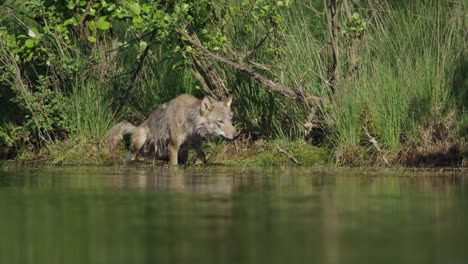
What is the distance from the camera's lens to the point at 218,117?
16000mm

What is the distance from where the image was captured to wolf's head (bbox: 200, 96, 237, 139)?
52.3 feet

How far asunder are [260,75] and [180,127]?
63.7 inches

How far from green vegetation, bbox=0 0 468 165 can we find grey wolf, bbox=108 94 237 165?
367 millimetres

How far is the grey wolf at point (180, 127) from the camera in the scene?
16.1 metres

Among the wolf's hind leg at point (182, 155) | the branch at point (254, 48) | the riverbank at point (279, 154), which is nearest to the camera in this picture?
the riverbank at point (279, 154)

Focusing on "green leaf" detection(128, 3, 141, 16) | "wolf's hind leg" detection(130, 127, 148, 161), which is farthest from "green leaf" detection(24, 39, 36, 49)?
"wolf's hind leg" detection(130, 127, 148, 161)

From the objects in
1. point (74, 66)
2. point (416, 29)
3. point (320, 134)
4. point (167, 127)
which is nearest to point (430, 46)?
point (416, 29)

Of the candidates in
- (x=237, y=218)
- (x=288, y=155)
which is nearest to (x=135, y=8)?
(x=288, y=155)

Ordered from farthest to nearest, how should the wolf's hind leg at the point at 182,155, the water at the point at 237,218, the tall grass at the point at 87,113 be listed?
the wolf's hind leg at the point at 182,155
the tall grass at the point at 87,113
the water at the point at 237,218

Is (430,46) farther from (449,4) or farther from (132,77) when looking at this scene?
(132,77)

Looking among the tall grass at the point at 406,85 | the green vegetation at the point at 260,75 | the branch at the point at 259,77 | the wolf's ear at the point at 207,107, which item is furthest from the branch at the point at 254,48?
the tall grass at the point at 406,85

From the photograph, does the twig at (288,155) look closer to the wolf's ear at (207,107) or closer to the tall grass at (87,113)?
the wolf's ear at (207,107)

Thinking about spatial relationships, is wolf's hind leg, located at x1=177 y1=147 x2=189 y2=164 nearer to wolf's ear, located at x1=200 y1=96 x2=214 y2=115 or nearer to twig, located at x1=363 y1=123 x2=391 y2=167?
wolf's ear, located at x1=200 y1=96 x2=214 y2=115

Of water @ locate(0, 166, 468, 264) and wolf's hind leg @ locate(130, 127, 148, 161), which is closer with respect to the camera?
water @ locate(0, 166, 468, 264)
